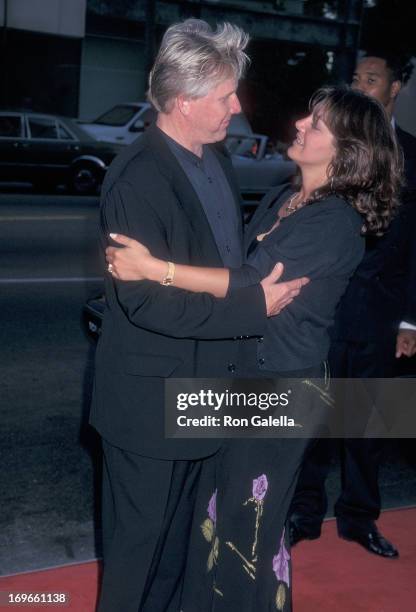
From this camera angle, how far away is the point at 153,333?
2596mm

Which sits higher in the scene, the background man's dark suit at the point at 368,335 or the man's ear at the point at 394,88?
the man's ear at the point at 394,88

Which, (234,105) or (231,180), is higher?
(234,105)

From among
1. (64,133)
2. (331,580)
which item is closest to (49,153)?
(64,133)

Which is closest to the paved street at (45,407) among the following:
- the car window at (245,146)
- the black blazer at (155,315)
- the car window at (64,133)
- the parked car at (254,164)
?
the black blazer at (155,315)

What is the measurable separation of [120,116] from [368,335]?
16.1m

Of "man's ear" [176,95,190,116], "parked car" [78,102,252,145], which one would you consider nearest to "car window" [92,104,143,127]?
"parked car" [78,102,252,145]

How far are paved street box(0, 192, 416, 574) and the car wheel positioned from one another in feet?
23.9

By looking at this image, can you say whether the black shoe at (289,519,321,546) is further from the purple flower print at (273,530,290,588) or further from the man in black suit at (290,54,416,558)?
the purple flower print at (273,530,290,588)

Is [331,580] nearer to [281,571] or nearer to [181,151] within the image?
[281,571]

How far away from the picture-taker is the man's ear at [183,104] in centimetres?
262

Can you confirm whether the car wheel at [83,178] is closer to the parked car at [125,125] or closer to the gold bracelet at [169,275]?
the parked car at [125,125]

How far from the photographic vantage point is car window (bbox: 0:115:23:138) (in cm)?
1742

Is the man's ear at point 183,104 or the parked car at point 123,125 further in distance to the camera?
the parked car at point 123,125

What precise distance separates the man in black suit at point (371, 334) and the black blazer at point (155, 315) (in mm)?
1171
